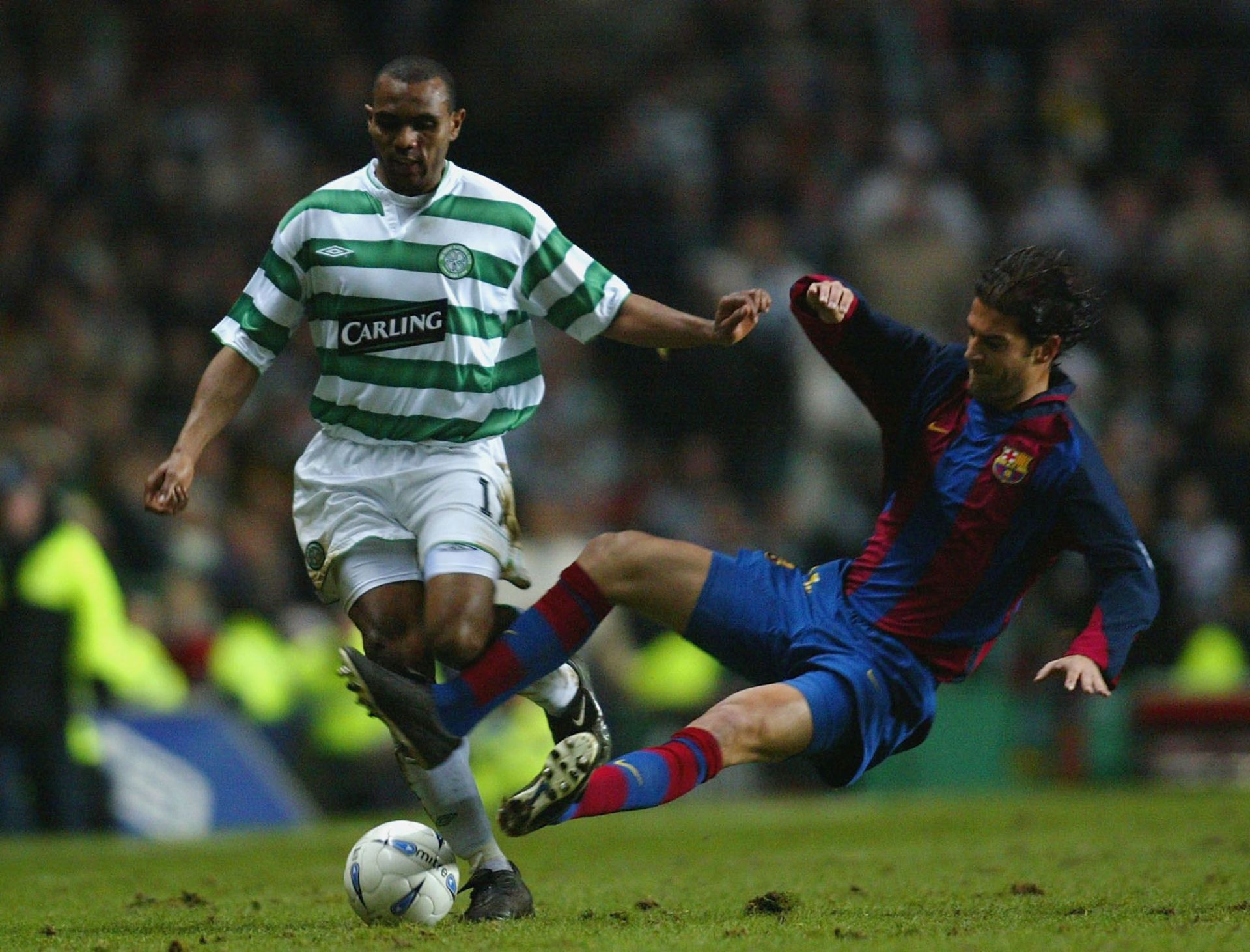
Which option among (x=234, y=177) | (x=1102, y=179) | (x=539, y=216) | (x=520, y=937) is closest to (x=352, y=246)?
(x=539, y=216)

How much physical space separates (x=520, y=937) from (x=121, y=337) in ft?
31.8

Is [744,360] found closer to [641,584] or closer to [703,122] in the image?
[703,122]

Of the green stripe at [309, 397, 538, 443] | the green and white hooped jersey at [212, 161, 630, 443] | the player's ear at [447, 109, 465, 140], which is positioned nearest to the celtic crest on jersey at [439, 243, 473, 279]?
the green and white hooped jersey at [212, 161, 630, 443]

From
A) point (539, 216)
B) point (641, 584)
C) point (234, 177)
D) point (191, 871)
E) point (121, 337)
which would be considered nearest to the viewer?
point (641, 584)

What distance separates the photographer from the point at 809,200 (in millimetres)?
15070

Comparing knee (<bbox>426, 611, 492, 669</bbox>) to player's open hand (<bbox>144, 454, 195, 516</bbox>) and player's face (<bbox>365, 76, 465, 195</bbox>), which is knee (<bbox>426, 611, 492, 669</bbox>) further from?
player's face (<bbox>365, 76, 465, 195</bbox>)

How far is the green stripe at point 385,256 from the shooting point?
5559mm

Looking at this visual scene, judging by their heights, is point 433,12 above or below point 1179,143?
above

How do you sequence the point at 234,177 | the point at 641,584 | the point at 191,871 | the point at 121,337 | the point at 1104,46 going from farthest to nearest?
the point at 1104,46
the point at 234,177
the point at 121,337
the point at 191,871
the point at 641,584

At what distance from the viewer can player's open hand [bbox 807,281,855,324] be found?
18.0 feet

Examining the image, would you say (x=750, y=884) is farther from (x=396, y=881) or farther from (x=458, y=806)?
(x=396, y=881)

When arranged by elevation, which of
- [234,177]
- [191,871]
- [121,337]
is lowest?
[191,871]

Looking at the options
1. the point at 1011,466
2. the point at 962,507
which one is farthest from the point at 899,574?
the point at 1011,466

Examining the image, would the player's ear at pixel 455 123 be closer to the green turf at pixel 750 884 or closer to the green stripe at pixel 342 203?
the green stripe at pixel 342 203
